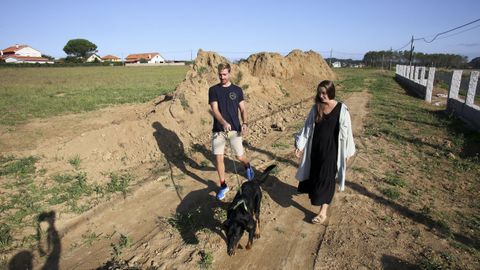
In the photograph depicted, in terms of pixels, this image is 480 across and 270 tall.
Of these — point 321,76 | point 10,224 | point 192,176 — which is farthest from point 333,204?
point 321,76

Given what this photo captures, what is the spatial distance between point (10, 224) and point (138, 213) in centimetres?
168

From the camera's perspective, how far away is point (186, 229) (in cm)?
407

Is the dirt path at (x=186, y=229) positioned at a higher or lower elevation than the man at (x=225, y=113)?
lower

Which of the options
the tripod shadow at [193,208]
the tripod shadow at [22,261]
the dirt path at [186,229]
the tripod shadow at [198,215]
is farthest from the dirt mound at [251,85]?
the tripod shadow at [22,261]

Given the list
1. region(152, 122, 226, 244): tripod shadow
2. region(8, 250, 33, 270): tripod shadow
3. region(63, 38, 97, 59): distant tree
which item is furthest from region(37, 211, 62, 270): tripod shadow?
region(63, 38, 97, 59): distant tree

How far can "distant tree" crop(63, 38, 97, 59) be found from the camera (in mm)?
105812

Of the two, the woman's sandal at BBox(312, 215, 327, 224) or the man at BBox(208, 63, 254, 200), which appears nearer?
the woman's sandal at BBox(312, 215, 327, 224)

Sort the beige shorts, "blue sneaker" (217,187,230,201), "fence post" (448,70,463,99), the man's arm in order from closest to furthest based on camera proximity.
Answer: the man's arm, the beige shorts, "blue sneaker" (217,187,230,201), "fence post" (448,70,463,99)

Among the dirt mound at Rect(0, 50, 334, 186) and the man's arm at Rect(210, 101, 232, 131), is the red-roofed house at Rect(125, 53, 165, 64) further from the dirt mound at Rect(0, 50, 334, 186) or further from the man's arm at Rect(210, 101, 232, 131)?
the man's arm at Rect(210, 101, 232, 131)

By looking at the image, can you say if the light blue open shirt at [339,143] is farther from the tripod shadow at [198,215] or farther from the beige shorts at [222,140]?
the tripod shadow at [198,215]

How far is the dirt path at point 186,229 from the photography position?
3484 mm

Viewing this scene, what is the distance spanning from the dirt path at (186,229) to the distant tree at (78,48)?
117 meters

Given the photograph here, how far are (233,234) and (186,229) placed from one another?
1.07 m

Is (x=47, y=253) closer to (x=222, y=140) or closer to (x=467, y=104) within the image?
(x=222, y=140)
